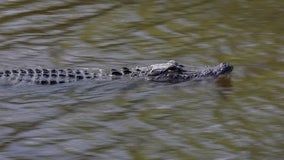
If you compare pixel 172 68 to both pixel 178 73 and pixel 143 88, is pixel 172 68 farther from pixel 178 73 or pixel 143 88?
pixel 143 88

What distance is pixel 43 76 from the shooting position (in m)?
Answer: 5.77

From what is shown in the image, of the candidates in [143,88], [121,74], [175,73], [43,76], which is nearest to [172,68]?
[175,73]

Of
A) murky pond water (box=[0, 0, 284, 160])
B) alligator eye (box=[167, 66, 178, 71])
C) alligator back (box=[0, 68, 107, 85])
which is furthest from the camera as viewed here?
alligator eye (box=[167, 66, 178, 71])

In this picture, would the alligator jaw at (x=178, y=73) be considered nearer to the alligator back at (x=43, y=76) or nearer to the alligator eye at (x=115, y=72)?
the alligator eye at (x=115, y=72)

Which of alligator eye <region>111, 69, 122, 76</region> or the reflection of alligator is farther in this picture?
alligator eye <region>111, 69, 122, 76</region>

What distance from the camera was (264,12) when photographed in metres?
7.43

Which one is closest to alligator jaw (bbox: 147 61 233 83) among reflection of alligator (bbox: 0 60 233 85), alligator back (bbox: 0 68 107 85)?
reflection of alligator (bbox: 0 60 233 85)

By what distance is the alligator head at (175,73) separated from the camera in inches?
A: 229

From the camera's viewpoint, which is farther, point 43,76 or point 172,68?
point 172,68

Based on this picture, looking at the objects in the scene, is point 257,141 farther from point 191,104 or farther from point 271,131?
point 191,104

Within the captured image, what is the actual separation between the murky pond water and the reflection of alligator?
64 millimetres

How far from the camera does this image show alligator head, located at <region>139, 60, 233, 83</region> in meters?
5.82

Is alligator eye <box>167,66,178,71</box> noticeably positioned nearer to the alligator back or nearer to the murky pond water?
the murky pond water

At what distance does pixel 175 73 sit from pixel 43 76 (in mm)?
1006
